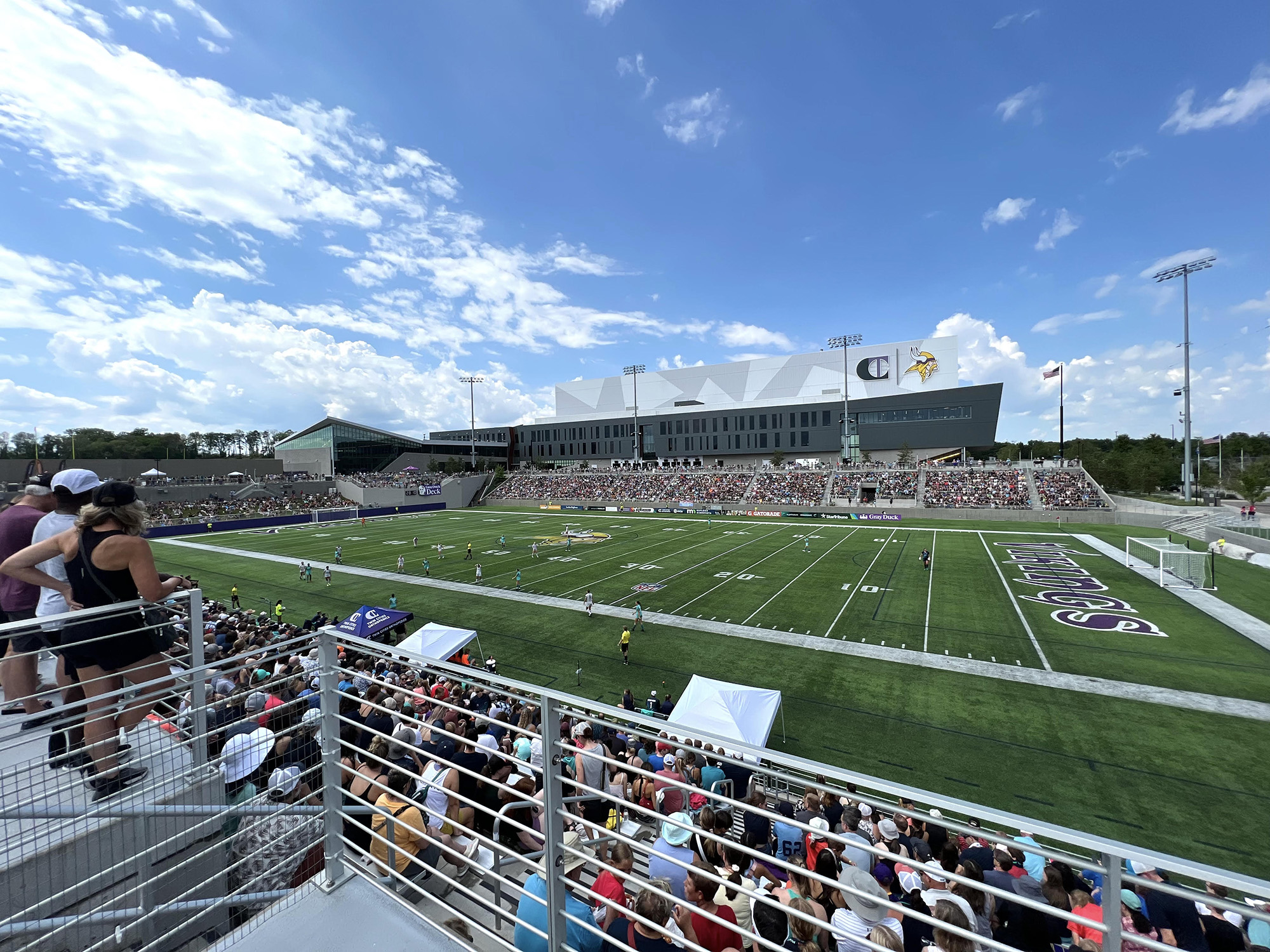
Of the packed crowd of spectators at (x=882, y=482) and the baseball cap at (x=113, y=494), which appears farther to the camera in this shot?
the packed crowd of spectators at (x=882, y=482)

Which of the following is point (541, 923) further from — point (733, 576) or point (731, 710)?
point (733, 576)

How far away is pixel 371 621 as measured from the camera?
1595 centimetres

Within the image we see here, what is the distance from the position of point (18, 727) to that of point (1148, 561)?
37.2 metres

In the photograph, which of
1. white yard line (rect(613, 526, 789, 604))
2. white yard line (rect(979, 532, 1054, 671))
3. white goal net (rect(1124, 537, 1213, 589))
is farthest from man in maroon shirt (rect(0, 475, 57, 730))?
white goal net (rect(1124, 537, 1213, 589))

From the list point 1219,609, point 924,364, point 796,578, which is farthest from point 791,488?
point 1219,609

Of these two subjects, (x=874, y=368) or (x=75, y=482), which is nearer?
(x=75, y=482)

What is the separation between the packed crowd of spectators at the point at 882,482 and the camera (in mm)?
53250

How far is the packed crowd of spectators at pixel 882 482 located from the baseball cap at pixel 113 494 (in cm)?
5543

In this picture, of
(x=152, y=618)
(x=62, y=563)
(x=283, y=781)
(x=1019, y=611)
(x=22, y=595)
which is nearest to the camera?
(x=283, y=781)

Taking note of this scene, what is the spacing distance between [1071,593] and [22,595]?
29.2 m

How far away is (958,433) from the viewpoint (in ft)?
219

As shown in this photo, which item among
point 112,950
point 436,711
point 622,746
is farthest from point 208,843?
point 622,746

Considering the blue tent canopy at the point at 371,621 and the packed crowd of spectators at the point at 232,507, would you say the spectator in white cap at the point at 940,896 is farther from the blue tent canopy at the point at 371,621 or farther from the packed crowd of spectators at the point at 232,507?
the packed crowd of spectators at the point at 232,507

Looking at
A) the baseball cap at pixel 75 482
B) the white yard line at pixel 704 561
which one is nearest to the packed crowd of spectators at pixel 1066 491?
the white yard line at pixel 704 561
